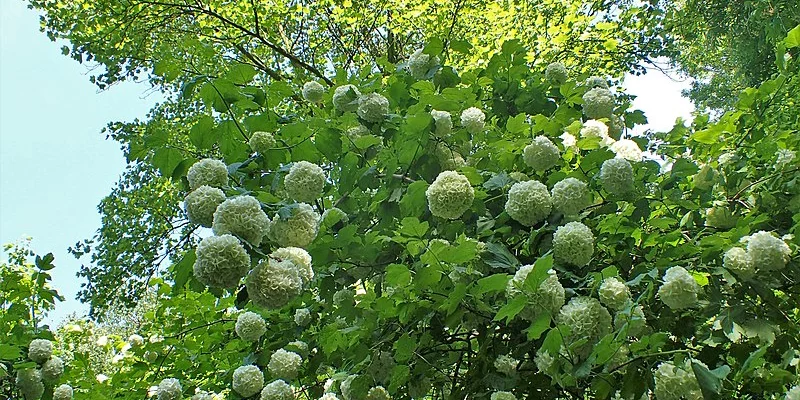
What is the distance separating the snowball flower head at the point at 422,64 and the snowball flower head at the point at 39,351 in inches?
102

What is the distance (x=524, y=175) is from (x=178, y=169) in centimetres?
135

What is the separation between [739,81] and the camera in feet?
37.1

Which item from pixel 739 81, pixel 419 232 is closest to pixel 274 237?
pixel 419 232

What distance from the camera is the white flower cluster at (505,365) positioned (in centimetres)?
205

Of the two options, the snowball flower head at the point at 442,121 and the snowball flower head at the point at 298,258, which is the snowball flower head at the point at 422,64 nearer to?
the snowball flower head at the point at 442,121

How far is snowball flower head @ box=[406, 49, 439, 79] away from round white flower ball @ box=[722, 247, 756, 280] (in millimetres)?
1553

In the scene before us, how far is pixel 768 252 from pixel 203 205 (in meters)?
1.82

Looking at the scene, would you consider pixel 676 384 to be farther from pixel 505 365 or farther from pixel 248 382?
pixel 248 382

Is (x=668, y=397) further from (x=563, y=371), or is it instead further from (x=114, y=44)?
(x=114, y=44)

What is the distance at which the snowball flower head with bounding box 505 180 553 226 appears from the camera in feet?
6.61

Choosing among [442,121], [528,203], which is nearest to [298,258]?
[528,203]

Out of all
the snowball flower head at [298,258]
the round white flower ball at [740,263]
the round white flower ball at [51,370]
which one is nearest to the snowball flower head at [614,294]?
the round white flower ball at [740,263]

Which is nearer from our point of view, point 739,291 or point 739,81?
point 739,291

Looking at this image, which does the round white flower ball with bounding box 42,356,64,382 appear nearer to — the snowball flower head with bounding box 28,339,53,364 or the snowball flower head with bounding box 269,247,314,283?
the snowball flower head with bounding box 28,339,53,364
